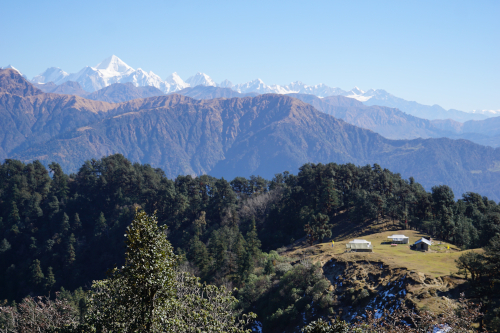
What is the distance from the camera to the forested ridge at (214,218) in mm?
66000

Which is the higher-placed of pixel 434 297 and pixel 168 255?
pixel 168 255

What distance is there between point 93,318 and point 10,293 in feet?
291

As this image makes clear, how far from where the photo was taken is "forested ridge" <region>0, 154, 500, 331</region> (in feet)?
217

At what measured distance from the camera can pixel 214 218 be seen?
103688 millimetres

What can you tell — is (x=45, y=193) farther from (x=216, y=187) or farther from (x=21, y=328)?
(x=21, y=328)

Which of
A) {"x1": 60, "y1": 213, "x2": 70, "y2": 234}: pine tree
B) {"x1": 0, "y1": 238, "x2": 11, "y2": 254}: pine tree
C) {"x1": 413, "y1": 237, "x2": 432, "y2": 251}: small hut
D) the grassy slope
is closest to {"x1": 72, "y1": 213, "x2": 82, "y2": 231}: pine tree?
{"x1": 60, "y1": 213, "x2": 70, "y2": 234}: pine tree

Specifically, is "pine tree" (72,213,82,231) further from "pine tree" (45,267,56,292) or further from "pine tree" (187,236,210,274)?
"pine tree" (187,236,210,274)

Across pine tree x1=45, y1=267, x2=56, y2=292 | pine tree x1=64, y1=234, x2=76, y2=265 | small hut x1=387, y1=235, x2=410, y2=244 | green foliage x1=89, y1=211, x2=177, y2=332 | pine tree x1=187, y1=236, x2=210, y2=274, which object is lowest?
pine tree x1=45, y1=267, x2=56, y2=292

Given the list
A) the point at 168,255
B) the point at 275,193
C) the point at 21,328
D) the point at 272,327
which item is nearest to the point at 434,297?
the point at 272,327

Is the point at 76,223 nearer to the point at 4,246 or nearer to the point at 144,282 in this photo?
the point at 4,246

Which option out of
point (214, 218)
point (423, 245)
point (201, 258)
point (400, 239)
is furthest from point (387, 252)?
point (214, 218)

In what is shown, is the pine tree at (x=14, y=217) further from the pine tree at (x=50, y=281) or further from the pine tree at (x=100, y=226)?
the pine tree at (x=50, y=281)

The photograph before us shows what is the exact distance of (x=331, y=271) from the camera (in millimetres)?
→ 55344

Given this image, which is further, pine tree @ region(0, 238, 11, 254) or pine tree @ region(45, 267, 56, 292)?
pine tree @ region(0, 238, 11, 254)
